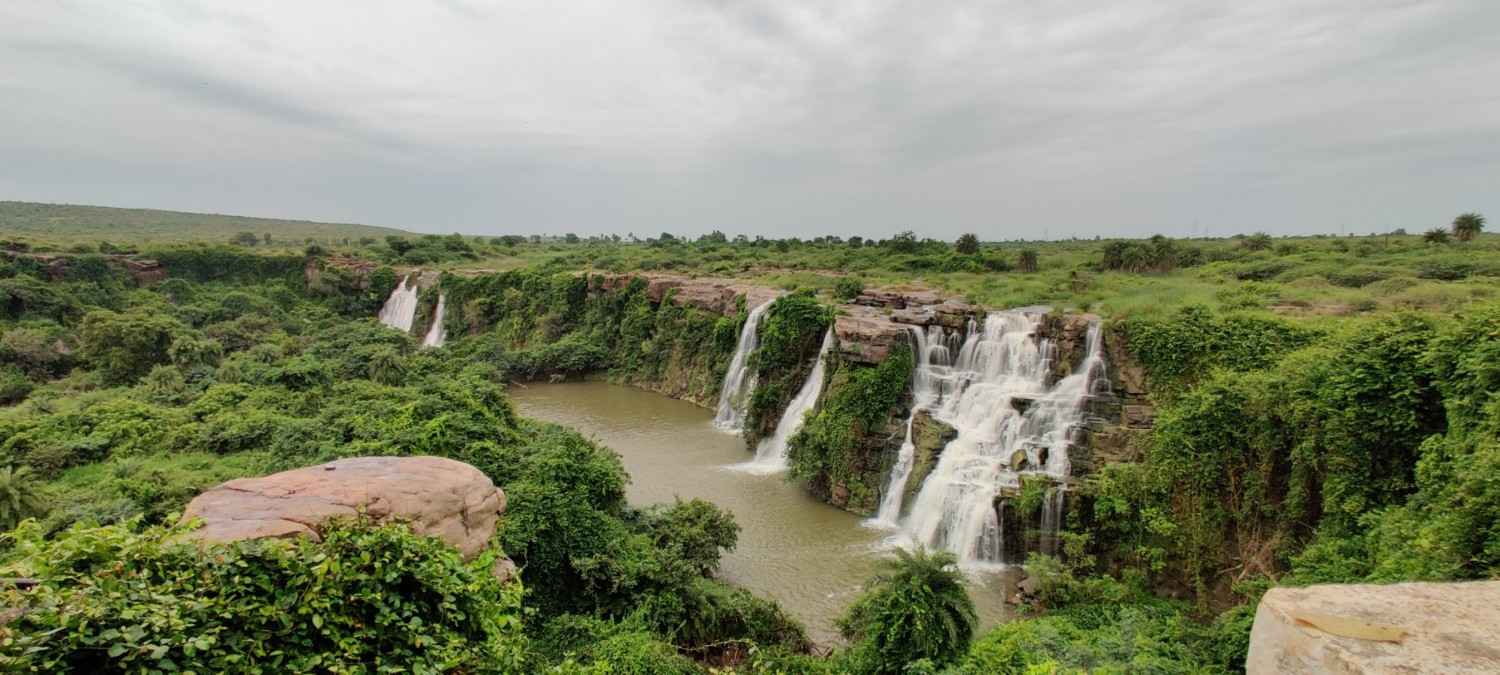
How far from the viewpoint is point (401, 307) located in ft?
134

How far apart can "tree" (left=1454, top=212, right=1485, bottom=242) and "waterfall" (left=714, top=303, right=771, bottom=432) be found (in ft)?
96.9

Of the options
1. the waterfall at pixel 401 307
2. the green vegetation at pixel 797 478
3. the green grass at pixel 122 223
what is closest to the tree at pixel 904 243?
the green vegetation at pixel 797 478

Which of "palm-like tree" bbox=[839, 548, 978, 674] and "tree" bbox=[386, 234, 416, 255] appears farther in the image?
"tree" bbox=[386, 234, 416, 255]

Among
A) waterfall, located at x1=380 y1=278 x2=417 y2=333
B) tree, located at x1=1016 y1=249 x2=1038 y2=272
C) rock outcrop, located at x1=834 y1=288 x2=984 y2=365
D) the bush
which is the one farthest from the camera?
waterfall, located at x1=380 y1=278 x2=417 y2=333

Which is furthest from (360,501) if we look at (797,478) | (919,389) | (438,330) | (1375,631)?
(438,330)

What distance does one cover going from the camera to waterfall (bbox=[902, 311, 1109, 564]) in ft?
42.4

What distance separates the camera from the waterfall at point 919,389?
1484 cm

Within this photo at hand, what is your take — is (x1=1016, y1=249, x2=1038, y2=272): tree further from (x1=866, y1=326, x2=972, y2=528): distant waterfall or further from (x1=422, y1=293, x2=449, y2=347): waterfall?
(x1=422, y1=293, x2=449, y2=347): waterfall

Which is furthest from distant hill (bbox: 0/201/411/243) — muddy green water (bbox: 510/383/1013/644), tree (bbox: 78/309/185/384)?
muddy green water (bbox: 510/383/1013/644)

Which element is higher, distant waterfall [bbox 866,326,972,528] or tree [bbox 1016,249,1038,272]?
tree [bbox 1016,249,1038,272]

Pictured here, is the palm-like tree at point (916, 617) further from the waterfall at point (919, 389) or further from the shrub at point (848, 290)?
the shrub at point (848, 290)

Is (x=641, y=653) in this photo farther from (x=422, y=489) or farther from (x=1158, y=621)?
(x=1158, y=621)

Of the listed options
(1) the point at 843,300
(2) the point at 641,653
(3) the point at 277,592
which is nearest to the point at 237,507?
(3) the point at 277,592

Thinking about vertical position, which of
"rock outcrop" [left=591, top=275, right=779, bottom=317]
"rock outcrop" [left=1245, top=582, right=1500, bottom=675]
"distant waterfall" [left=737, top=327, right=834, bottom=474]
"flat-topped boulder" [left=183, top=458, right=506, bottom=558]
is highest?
"rock outcrop" [left=591, top=275, right=779, bottom=317]
